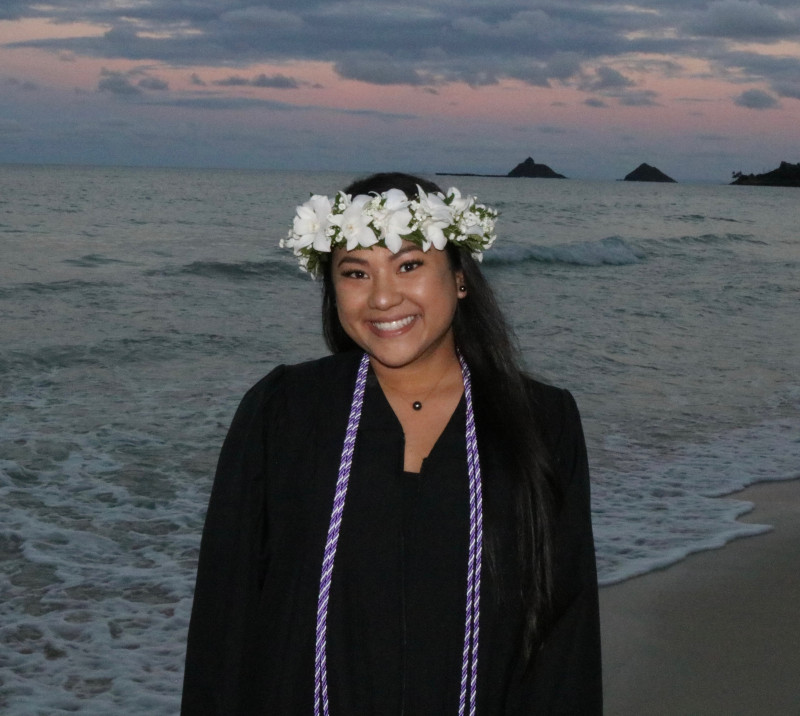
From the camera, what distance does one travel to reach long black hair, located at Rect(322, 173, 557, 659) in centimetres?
224

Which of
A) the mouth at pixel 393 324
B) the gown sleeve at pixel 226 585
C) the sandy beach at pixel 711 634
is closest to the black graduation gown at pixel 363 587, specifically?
the gown sleeve at pixel 226 585

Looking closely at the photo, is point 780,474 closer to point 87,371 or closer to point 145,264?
point 87,371

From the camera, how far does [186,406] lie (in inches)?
343

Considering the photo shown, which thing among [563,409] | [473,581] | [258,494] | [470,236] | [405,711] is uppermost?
[470,236]

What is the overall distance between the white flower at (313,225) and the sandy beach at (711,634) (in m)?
2.44

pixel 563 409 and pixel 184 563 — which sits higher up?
pixel 563 409

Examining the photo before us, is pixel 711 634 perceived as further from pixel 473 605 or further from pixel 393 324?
pixel 393 324

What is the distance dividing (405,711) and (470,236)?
1063mm

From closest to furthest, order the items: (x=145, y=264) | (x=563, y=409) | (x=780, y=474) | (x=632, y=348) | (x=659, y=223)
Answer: (x=563, y=409) < (x=780, y=474) < (x=632, y=348) < (x=145, y=264) < (x=659, y=223)

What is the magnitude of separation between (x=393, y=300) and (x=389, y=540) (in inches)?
20.6

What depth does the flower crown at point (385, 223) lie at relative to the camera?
229 centimetres

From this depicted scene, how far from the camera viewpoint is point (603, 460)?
24.5 ft

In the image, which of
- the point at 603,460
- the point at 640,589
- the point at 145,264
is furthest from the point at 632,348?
the point at 145,264

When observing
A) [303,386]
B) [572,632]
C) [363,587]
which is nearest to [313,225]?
[303,386]
